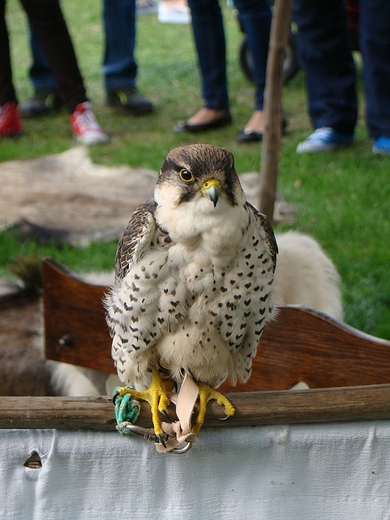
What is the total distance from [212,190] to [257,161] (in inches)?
131

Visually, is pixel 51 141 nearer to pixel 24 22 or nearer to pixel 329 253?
pixel 329 253

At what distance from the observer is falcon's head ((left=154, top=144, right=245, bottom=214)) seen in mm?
1640

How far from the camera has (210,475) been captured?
174 centimetres

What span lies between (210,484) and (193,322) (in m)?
0.38

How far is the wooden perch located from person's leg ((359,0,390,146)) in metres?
3.38

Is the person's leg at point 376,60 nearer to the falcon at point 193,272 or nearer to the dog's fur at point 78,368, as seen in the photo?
the dog's fur at point 78,368

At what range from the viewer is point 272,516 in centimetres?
175

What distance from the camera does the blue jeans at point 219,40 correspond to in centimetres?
504

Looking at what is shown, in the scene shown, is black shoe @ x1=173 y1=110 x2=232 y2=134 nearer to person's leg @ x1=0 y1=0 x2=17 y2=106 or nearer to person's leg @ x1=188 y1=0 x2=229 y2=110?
person's leg @ x1=188 y1=0 x2=229 y2=110

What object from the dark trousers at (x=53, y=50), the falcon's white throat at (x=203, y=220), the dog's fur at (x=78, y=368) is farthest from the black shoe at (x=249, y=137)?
the falcon's white throat at (x=203, y=220)

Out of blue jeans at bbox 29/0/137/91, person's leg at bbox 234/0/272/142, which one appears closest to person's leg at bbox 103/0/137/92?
blue jeans at bbox 29/0/137/91

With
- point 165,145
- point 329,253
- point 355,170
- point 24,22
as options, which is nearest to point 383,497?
point 329,253

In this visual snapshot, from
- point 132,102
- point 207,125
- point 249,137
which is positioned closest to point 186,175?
point 249,137

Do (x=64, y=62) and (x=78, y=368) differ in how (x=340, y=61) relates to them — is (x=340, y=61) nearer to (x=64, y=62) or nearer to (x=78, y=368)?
(x=64, y=62)
